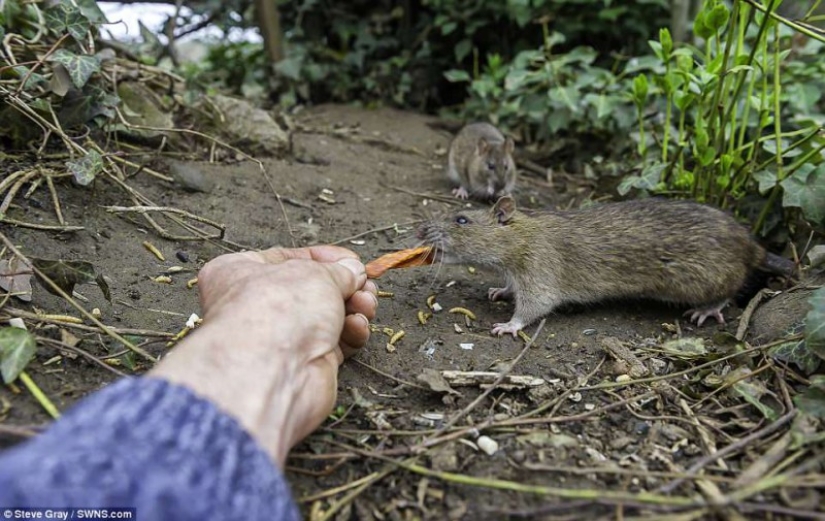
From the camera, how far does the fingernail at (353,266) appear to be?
343cm

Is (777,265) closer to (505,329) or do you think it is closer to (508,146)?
(505,329)

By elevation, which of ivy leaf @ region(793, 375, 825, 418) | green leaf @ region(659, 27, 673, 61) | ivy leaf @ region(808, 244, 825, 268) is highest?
green leaf @ region(659, 27, 673, 61)

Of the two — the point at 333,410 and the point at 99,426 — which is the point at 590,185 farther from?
the point at 99,426

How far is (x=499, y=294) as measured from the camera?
5.16 metres

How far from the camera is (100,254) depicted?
4430 millimetres

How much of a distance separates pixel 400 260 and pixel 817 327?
2.47 meters

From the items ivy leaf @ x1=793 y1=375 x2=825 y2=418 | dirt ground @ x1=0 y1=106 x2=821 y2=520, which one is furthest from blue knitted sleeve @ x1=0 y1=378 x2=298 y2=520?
ivy leaf @ x1=793 y1=375 x2=825 y2=418

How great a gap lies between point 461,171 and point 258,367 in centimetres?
542

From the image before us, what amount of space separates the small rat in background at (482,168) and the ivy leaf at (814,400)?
14.7 ft

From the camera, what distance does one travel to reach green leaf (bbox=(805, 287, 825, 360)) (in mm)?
3246

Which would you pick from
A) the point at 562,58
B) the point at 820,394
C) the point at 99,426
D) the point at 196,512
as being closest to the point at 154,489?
the point at 196,512

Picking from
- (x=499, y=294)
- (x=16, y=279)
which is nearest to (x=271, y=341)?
(x=16, y=279)

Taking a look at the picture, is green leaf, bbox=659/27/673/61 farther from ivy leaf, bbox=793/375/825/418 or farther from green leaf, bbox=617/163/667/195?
ivy leaf, bbox=793/375/825/418

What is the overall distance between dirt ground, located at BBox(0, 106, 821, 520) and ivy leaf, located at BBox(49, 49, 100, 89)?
758mm
